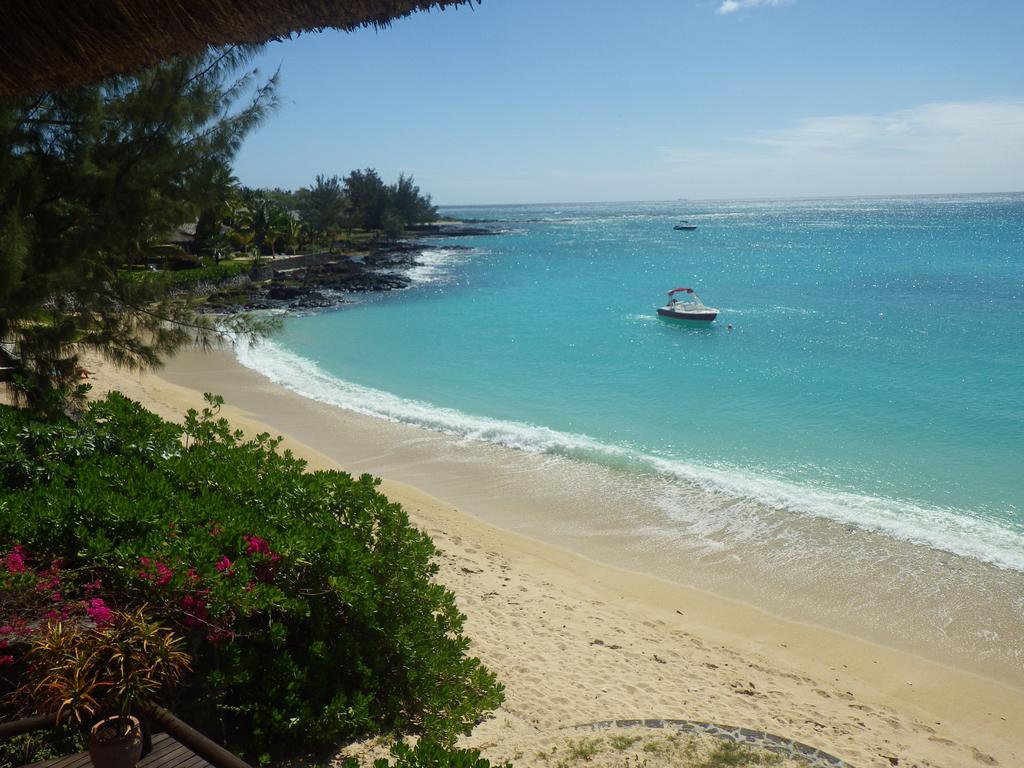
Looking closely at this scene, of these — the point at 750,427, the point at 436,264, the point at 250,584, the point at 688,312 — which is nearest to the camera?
the point at 250,584

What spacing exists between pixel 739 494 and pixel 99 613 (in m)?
10.6

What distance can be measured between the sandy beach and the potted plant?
244 cm

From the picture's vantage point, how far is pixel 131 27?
300 cm

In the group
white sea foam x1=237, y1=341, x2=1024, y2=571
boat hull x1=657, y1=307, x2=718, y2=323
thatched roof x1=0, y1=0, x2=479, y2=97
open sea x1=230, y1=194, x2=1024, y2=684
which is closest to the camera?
thatched roof x1=0, y1=0, x2=479, y2=97

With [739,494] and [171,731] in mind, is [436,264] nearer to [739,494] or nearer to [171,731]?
[739,494]

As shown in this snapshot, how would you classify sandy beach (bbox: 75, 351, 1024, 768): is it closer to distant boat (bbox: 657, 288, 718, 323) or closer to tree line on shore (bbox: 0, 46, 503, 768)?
tree line on shore (bbox: 0, 46, 503, 768)

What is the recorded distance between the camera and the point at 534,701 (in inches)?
225

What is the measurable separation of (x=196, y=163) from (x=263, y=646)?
654 cm

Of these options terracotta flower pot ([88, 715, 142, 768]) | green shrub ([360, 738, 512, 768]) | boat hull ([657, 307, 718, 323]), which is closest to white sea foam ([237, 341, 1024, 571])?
green shrub ([360, 738, 512, 768])

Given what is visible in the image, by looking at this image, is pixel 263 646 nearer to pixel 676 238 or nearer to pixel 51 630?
pixel 51 630

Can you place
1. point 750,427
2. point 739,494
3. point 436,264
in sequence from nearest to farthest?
point 739,494 → point 750,427 → point 436,264

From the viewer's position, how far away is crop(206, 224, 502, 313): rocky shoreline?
35.3 meters

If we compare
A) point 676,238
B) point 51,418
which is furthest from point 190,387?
point 676,238

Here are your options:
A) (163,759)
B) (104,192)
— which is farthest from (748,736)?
(104,192)
